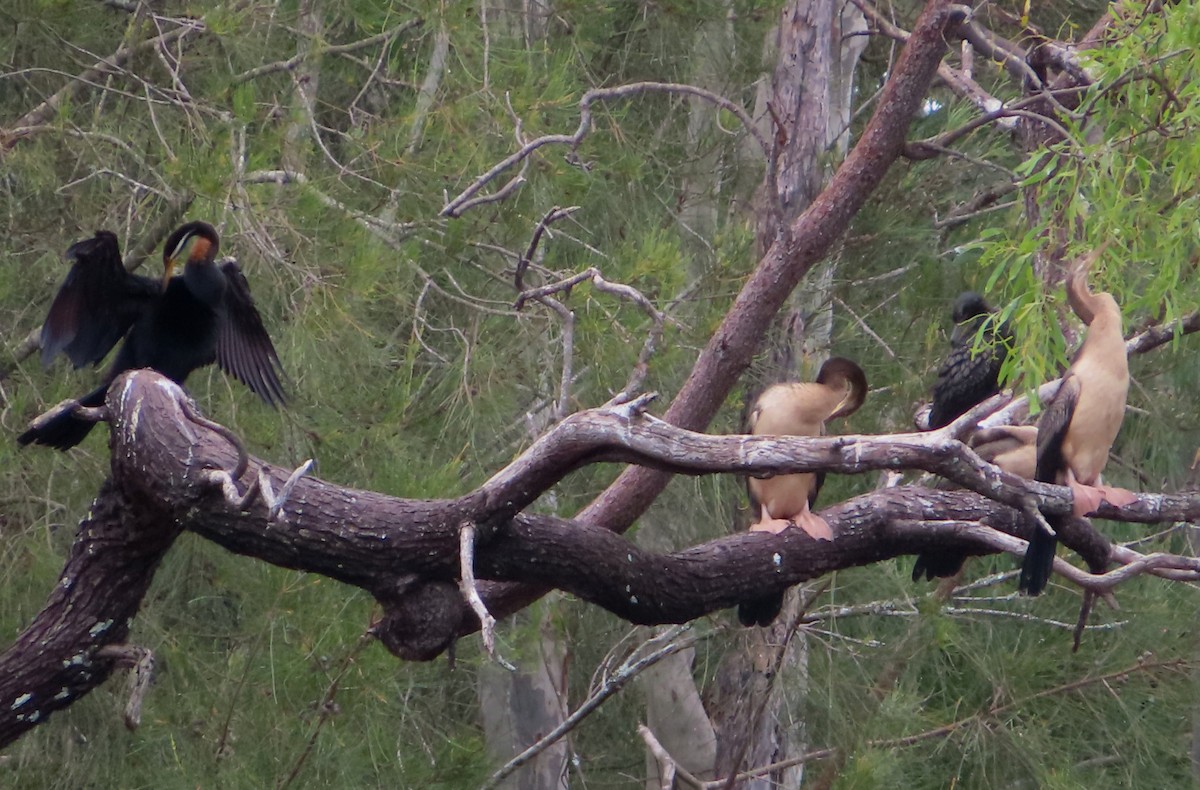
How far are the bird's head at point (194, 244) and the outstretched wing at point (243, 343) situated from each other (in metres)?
0.09

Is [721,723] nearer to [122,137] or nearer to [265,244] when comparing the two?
[265,244]

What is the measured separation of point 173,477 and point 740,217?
338cm

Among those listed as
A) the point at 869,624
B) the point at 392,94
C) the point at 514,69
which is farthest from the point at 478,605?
the point at 869,624

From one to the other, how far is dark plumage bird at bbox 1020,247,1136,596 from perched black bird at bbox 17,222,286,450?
172cm

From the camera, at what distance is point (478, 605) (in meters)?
2.03

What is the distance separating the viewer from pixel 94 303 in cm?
298

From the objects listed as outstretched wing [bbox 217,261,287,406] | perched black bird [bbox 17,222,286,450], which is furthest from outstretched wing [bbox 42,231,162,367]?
outstretched wing [bbox 217,261,287,406]

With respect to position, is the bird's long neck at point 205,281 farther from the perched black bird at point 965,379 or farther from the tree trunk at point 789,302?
the perched black bird at point 965,379

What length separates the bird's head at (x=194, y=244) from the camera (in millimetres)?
3109

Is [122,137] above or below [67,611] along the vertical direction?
above

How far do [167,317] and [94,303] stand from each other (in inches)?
7.0

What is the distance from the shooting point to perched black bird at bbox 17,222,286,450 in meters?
2.87

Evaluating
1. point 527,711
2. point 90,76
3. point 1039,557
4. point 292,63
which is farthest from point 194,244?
point 527,711

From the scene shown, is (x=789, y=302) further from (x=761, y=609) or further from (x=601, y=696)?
(x=761, y=609)
